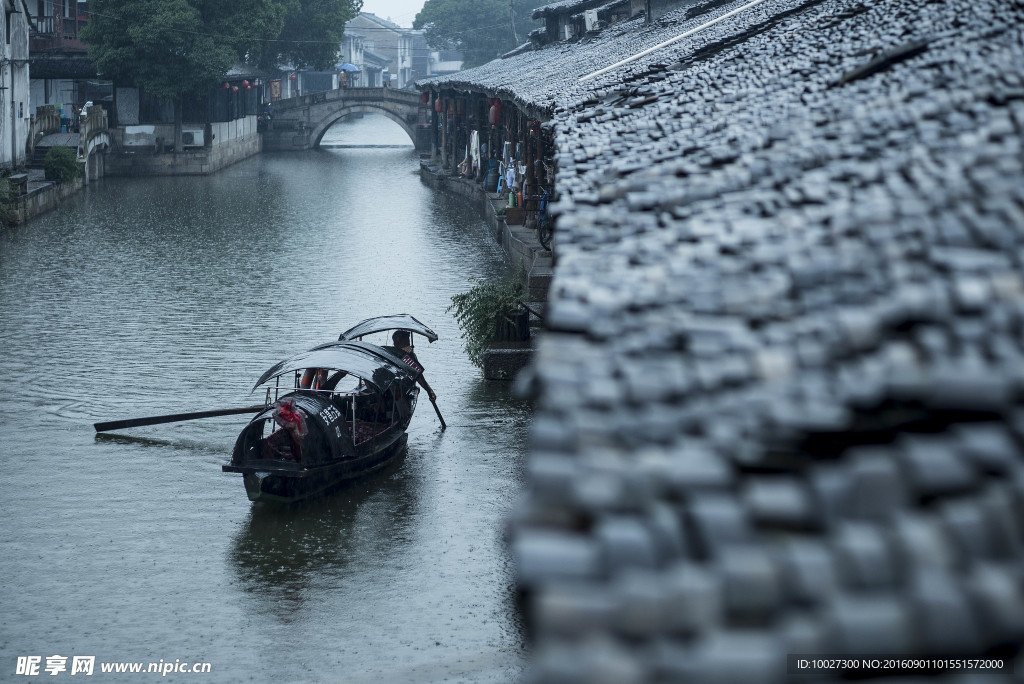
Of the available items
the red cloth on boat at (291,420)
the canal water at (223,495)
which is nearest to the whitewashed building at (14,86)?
the canal water at (223,495)

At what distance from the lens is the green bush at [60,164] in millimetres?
36500

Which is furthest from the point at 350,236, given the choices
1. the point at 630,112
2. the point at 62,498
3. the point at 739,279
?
the point at 739,279

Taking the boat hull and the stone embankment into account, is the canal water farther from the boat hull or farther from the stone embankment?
the stone embankment

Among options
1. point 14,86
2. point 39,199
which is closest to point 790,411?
point 39,199

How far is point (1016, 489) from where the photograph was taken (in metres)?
2.70

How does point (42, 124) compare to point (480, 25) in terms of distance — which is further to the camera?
point (480, 25)

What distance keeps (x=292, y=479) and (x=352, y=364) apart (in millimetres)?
1706

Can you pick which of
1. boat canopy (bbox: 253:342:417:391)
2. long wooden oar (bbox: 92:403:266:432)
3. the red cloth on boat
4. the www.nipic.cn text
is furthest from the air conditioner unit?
the www.nipic.cn text

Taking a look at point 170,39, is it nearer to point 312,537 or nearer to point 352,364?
point 352,364

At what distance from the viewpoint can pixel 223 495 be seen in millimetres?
13258

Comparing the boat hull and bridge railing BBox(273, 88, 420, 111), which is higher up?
bridge railing BBox(273, 88, 420, 111)

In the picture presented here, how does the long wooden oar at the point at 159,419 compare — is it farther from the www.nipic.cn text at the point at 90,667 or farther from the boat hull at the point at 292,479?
the www.nipic.cn text at the point at 90,667

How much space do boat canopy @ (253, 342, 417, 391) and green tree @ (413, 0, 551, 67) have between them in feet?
239

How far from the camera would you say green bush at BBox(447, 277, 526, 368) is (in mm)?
17094
